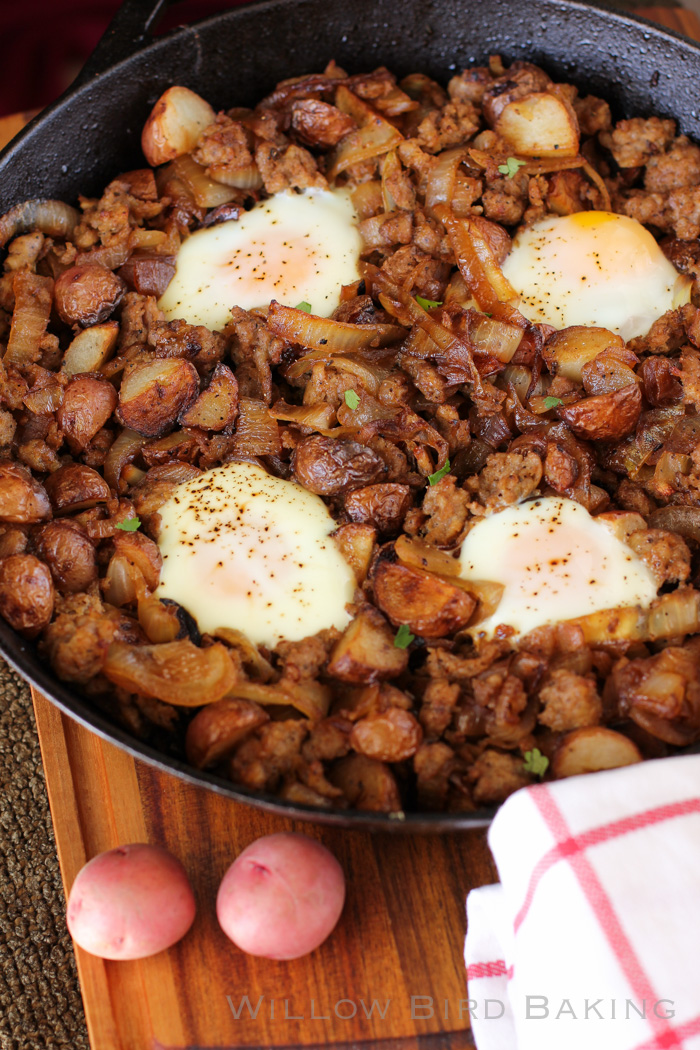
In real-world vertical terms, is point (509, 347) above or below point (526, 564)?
above

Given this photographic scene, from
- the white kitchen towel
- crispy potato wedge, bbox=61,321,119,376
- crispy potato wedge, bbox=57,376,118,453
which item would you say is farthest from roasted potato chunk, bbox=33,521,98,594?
the white kitchen towel

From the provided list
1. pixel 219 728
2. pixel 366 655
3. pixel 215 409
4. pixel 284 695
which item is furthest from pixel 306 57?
pixel 219 728

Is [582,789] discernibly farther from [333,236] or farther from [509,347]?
[333,236]

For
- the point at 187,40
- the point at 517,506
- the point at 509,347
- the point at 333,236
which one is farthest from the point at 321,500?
the point at 187,40

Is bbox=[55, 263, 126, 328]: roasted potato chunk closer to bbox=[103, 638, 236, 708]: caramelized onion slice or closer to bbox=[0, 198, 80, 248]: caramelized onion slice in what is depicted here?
bbox=[0, 198, 80, 248]: caramelized onion slice

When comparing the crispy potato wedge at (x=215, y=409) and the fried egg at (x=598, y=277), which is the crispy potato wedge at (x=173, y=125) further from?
the fried egg at (x=598, y=277)
